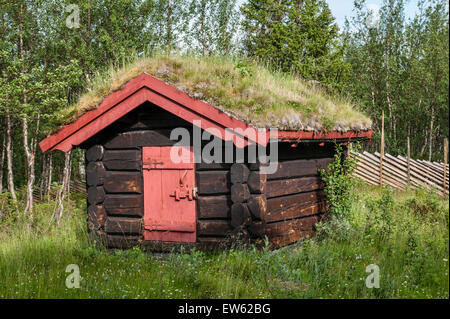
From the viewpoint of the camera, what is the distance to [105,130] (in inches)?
265

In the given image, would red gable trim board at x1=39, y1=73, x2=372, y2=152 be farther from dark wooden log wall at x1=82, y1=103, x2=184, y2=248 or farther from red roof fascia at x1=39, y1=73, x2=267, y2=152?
dark wooden log wall at x1=82, y1=103, x2=184, y2=248

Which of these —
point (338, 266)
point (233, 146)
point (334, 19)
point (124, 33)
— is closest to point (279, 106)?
point (233, 146)

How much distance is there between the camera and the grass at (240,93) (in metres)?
5.69

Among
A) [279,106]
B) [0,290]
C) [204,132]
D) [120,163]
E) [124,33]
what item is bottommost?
[0,290]

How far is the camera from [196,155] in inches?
240

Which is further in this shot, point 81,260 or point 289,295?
point 81,260

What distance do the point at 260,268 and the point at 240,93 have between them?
8.74ft

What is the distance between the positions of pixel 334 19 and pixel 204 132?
15079 mm

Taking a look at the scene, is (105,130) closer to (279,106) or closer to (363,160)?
(279,106)

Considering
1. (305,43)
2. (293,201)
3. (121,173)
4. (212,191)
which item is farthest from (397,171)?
(121,173)

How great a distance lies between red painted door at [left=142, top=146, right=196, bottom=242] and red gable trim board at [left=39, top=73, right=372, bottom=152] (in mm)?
703

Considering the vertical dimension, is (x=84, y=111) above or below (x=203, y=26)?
below

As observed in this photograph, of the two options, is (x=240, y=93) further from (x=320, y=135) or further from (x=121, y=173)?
(x=121, y=173)

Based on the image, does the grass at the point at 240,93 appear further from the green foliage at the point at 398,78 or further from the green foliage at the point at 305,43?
the green foliage at the point at 398,78
